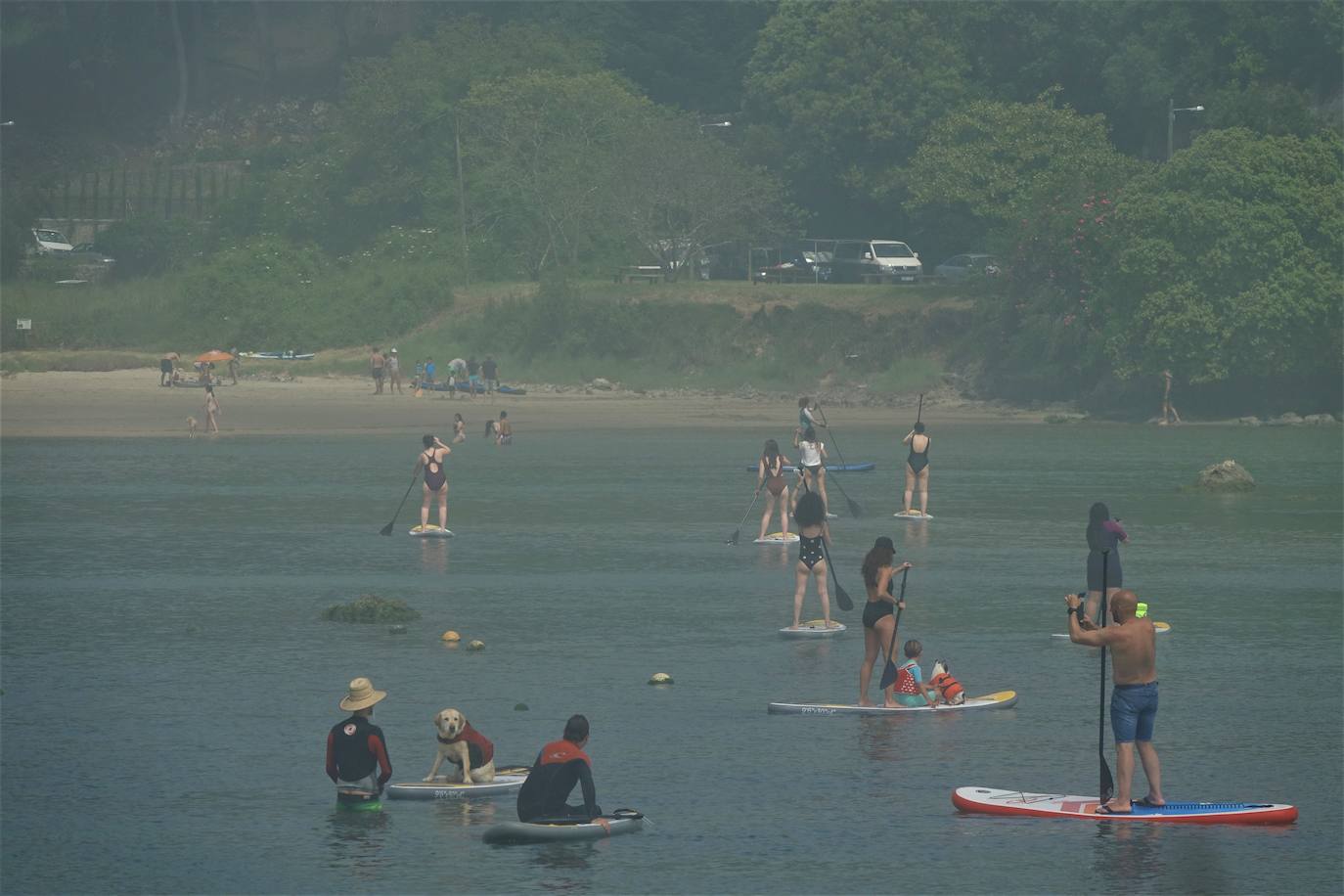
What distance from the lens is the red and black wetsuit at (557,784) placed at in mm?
14164

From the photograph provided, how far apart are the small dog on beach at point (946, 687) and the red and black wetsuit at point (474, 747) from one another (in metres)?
5.41

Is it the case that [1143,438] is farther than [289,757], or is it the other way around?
[1143,438]

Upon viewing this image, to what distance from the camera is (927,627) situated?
23.8m

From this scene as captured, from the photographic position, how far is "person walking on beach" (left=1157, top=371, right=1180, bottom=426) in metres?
65.6

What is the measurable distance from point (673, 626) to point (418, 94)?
74.8 meters

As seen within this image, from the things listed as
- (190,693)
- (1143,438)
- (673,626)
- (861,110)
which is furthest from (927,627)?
(861,110)

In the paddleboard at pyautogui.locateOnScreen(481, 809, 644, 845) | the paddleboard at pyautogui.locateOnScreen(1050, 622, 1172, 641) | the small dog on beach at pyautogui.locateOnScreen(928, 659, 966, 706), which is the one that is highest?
the paddleboard at pyautogui.locateOnScreen(1050, 622, 1172, 641)

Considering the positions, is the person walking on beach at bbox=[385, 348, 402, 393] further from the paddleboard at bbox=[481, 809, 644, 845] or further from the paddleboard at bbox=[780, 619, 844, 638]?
the paddleboard at bbox=[481, 809, 644, 845]

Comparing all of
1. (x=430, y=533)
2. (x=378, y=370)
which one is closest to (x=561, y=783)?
(x=430, y=533)

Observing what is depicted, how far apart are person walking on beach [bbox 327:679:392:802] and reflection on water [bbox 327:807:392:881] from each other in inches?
6.3

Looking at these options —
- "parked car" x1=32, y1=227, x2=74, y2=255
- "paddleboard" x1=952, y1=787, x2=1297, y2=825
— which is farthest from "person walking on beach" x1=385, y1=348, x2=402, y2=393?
"paddleboard" x1=952, y1=787, x2=1297, y2=825

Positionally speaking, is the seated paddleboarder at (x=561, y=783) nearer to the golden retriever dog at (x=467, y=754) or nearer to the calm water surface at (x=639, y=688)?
the calm water surface at (x=639, y=688)

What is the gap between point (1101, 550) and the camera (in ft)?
67.8

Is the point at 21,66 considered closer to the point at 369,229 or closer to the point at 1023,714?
the point at 369,229
